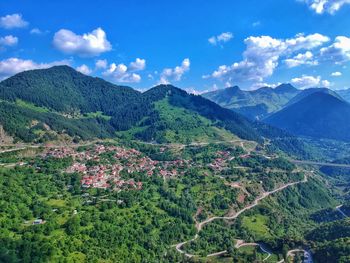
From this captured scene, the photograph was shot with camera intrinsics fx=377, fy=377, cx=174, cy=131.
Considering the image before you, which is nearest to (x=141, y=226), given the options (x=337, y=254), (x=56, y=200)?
(x=56, y=200)

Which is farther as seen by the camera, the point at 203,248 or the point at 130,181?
the point at 130,181

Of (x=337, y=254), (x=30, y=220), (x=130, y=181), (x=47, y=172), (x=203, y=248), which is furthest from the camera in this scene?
(x=130, y=181)

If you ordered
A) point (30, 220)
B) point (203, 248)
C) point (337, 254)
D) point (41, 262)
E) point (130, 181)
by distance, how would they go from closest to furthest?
point (41, 262) → point (337, 254) → point (30, 220) → point (203, 248) → point (130, 181)

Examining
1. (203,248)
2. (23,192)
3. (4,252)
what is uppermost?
(23,192)

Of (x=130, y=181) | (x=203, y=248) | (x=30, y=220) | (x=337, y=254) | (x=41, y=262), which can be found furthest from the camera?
(x=130, y=181)

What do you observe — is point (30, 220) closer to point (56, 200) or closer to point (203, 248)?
point (56, 200)

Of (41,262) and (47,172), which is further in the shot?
(47,172)

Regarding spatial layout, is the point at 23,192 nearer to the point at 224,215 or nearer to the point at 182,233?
the point at 182,233

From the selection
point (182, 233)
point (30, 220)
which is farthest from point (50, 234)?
point (182, 233)

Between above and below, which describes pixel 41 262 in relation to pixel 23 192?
below
